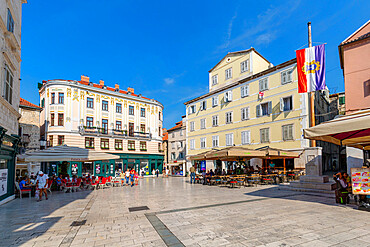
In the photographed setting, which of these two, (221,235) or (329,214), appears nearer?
(221,235)

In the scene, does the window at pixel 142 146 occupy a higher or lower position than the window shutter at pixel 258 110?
lower

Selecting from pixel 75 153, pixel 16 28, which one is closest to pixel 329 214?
pixel 75 153

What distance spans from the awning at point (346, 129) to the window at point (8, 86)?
1373 centimetres

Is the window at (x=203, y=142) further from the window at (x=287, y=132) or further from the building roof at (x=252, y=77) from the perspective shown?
the window at (x=287, y=132)

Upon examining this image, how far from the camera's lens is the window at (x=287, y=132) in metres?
22.7

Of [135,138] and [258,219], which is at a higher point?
[135,138]

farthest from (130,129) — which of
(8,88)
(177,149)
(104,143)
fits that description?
(8,88)

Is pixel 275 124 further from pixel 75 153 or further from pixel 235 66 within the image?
pixel 75 153

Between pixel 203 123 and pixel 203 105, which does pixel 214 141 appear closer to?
pixel 203 123

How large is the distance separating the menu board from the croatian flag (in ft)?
26.5

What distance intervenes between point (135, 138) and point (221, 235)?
3405 centimetres

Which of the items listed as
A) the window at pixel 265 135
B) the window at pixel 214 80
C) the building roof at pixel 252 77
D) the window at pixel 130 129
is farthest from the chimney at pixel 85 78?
the window at pixel 265 135

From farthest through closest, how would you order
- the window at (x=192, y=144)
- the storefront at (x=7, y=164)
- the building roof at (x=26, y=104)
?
the window at (x=192, y=144) → the building roof at (x=26, y=104) → the storefront at (x=7, y=164)

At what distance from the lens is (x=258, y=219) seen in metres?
6.96
